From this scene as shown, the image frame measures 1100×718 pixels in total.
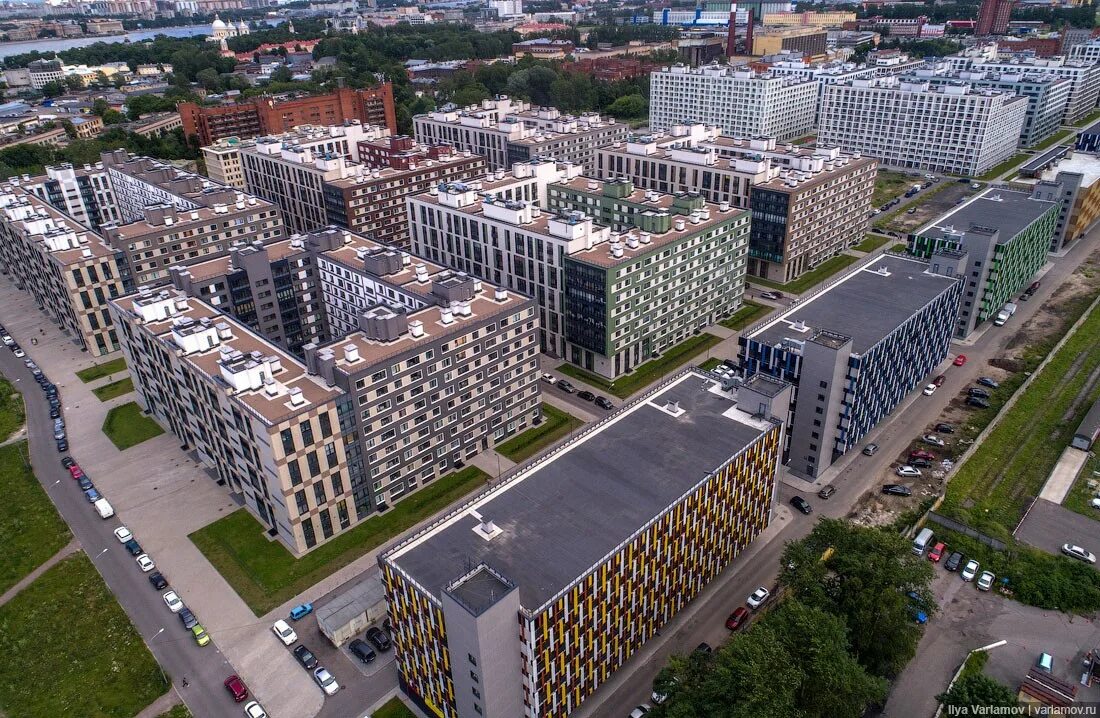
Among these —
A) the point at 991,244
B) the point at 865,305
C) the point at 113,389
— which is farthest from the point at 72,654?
the point at 991,244

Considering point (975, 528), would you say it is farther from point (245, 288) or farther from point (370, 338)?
point (245, 288)

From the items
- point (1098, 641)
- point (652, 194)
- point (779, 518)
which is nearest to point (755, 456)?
point (779, 518)

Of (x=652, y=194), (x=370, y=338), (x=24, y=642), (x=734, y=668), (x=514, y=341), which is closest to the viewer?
(x=734, y=668)

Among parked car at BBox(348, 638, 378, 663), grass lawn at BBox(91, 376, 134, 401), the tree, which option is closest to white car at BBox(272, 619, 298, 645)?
parked car at BBox(348, 638, 378, 663)

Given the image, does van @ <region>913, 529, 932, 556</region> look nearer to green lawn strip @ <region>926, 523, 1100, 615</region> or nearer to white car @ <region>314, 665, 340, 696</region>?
green lawn strip @ <region>926, 523, 1100, 615</region>

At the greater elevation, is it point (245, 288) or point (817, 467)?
point (245, 288)

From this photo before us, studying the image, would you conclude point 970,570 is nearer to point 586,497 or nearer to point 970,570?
point 970,570
